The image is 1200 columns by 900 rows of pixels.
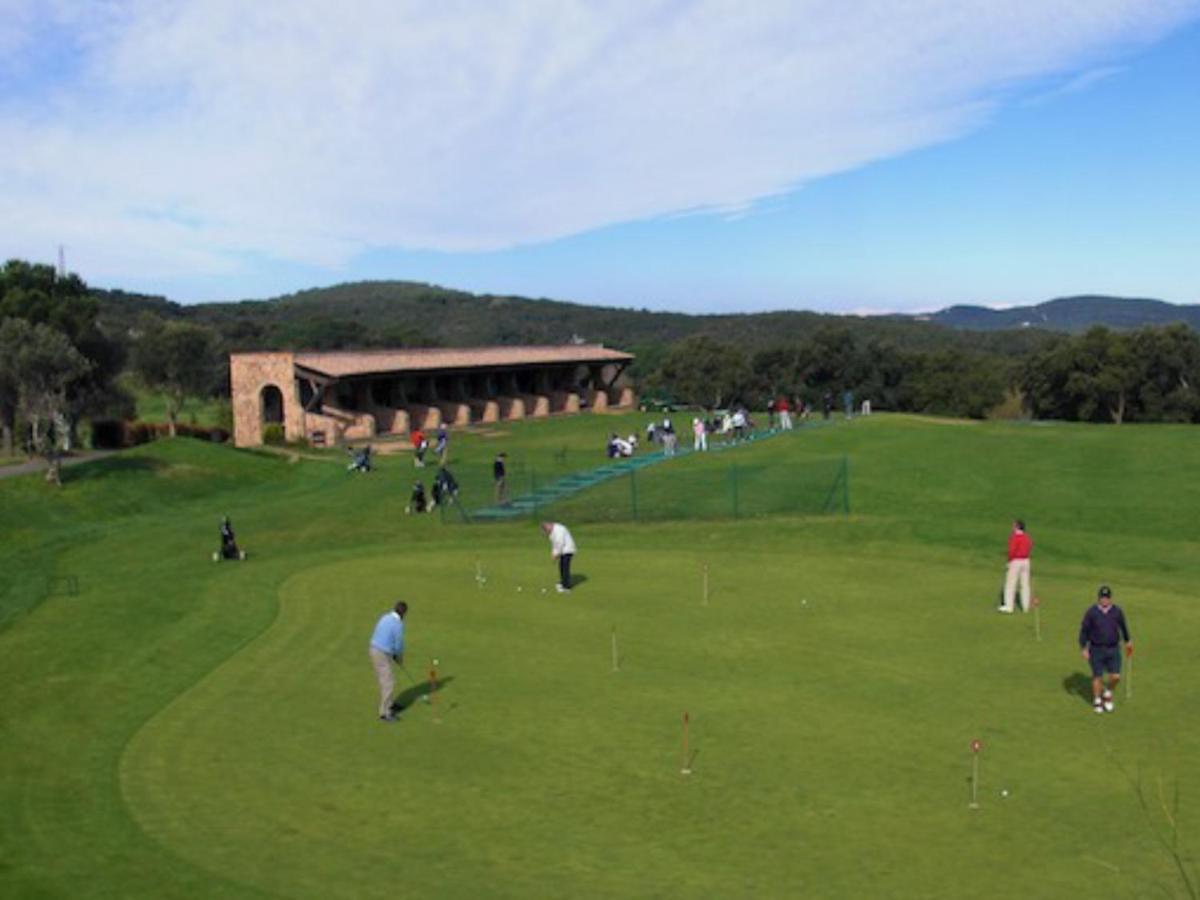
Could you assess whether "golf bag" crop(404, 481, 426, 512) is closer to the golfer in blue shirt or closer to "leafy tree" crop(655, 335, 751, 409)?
the golfer in blue shirt

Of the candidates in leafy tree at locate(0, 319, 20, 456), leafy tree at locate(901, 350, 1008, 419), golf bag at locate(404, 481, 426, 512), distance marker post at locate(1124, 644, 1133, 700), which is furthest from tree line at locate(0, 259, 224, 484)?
leafy tree at locate(901, 350, 1008, 419)

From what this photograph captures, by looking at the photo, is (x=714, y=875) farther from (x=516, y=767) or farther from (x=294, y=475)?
(x=294, y=475)

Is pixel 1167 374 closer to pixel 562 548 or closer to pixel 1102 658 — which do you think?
pixel 562 548

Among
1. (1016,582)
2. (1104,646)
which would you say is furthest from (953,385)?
(1104,646)

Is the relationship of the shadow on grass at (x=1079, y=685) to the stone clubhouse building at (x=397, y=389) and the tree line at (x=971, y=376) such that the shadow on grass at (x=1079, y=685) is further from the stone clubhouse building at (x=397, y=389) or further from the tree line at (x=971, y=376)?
the tree line at (x=971, y=376)

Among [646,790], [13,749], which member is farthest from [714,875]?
[13,749]

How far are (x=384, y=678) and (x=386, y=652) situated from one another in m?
Answer: 0.44

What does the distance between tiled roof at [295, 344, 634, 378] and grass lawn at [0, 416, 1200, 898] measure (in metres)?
32.5

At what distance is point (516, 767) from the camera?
1614cm

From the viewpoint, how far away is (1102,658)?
17922 mm

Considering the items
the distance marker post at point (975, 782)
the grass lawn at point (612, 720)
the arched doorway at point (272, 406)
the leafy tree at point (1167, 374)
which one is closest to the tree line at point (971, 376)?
the leafy tree at point (1167, 374)

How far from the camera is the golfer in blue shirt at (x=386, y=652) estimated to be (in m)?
18.2

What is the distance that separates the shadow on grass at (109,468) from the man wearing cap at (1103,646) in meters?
42.8

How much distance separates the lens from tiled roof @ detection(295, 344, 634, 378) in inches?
2734
